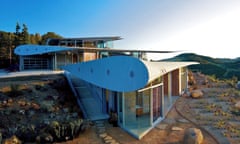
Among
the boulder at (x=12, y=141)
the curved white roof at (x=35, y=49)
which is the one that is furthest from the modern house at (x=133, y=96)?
the curved white roof at (x=35, y=49)

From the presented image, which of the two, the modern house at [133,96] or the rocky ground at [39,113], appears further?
the modern house at [133,96]

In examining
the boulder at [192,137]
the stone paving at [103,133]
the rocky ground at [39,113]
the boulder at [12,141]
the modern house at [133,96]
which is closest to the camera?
the boulder at [192,137]

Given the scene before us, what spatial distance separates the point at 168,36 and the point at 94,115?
1147 cm

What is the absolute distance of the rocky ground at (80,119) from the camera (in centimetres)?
782

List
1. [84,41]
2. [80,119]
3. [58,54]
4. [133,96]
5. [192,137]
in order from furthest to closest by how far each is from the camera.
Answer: [84,41] < [58,54] < [133,96] < [80,119] < [192,137]

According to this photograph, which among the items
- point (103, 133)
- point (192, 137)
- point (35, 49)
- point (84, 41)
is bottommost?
point (103, 133)

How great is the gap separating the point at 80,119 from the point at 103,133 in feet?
4.37

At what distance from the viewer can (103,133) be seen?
860 centimetres

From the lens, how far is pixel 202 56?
195ft

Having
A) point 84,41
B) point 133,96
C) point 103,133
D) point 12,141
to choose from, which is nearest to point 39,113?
point 12,141

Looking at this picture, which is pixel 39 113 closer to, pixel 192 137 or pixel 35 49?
pixel 192 137

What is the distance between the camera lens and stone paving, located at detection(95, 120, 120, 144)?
769 cm

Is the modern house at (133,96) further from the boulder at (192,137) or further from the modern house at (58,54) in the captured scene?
the modern house at (58,54)

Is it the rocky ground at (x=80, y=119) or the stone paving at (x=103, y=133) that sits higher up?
the rocky ground at (x=80, y=119)
